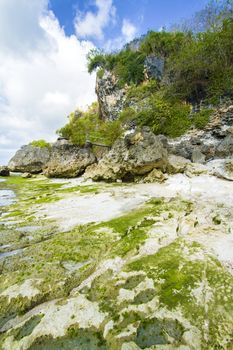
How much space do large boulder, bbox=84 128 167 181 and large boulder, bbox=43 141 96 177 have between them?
8615 millimetres

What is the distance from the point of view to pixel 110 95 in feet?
162

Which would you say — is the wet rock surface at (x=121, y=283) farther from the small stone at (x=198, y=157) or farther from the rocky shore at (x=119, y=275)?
the small stone at (x=198, y=157)

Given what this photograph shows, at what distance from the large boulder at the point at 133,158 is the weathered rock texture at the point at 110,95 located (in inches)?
1110

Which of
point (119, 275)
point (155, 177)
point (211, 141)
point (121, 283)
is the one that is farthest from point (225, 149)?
point (121, 283)

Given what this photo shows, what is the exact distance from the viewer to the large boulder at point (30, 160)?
35.6 meters

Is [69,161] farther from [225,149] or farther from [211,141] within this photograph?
[225,149]

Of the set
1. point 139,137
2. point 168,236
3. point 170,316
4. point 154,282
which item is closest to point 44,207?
point 168,236

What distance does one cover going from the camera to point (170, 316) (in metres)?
3.24

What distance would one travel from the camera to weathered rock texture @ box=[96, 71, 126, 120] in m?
46.8

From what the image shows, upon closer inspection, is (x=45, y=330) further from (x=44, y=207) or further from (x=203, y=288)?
(x=44, y=207)

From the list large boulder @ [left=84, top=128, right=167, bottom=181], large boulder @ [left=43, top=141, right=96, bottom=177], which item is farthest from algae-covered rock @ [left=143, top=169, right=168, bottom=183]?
large boulder @ [left=43, top=141, right=96, bottom=177]

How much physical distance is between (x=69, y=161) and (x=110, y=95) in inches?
1038

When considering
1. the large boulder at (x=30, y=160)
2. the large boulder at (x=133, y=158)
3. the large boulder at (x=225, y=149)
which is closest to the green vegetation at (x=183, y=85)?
the large boulder at (x=30, y=160)

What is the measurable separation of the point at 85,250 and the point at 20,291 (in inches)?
72.4
